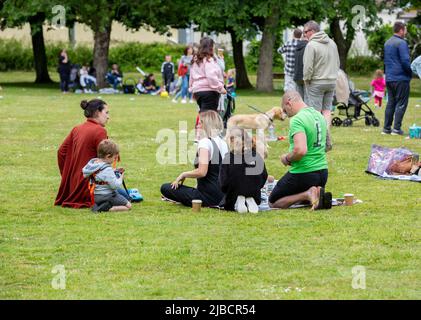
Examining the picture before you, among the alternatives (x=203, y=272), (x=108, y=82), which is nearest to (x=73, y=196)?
(x=203, y=272)

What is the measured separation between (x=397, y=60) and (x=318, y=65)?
3505 mm

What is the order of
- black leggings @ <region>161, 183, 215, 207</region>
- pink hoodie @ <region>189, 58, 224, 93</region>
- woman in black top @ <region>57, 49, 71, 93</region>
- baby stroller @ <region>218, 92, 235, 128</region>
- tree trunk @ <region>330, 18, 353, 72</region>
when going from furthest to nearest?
1. tree trunk @ <region>330, 18, 353, 72</region>
2. woman in black top @ <region>57, 49, 71, 93</region>
3. baby stroller @ <region>218, 92, 235, 128</region>
4. pink hoodie @ <region>189, 58, 224, 93</region>
5. black leggings @ <region>161, 183, 215, 207</region>

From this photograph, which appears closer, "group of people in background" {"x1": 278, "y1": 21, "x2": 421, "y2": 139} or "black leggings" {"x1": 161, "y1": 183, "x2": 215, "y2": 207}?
"black leggings" {"x1": 161, "y1": 183, "x2": 215, "y2": 207}

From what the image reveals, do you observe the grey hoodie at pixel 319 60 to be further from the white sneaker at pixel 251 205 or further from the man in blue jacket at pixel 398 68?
the white sneaker at pixel 251 205

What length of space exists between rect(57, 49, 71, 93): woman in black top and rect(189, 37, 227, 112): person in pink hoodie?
2314cm

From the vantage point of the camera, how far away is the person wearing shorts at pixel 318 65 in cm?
1528

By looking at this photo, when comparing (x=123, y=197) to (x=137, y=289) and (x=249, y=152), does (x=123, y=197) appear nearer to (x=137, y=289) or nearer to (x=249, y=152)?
(x=249, y=152)

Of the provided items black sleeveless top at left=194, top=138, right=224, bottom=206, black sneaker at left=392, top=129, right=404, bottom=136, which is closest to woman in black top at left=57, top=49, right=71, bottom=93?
black sneaker at left=392, top=129, right=404, bottom=136

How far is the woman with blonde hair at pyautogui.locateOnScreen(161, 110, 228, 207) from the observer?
10.9 m

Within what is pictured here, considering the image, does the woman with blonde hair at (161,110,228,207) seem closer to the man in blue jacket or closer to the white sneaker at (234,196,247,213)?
the white sneaker at (234,196,247,213)

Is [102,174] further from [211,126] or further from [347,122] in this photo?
[347,122]

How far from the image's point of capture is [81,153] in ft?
36.2

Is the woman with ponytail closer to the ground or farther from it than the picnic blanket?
farther from it
